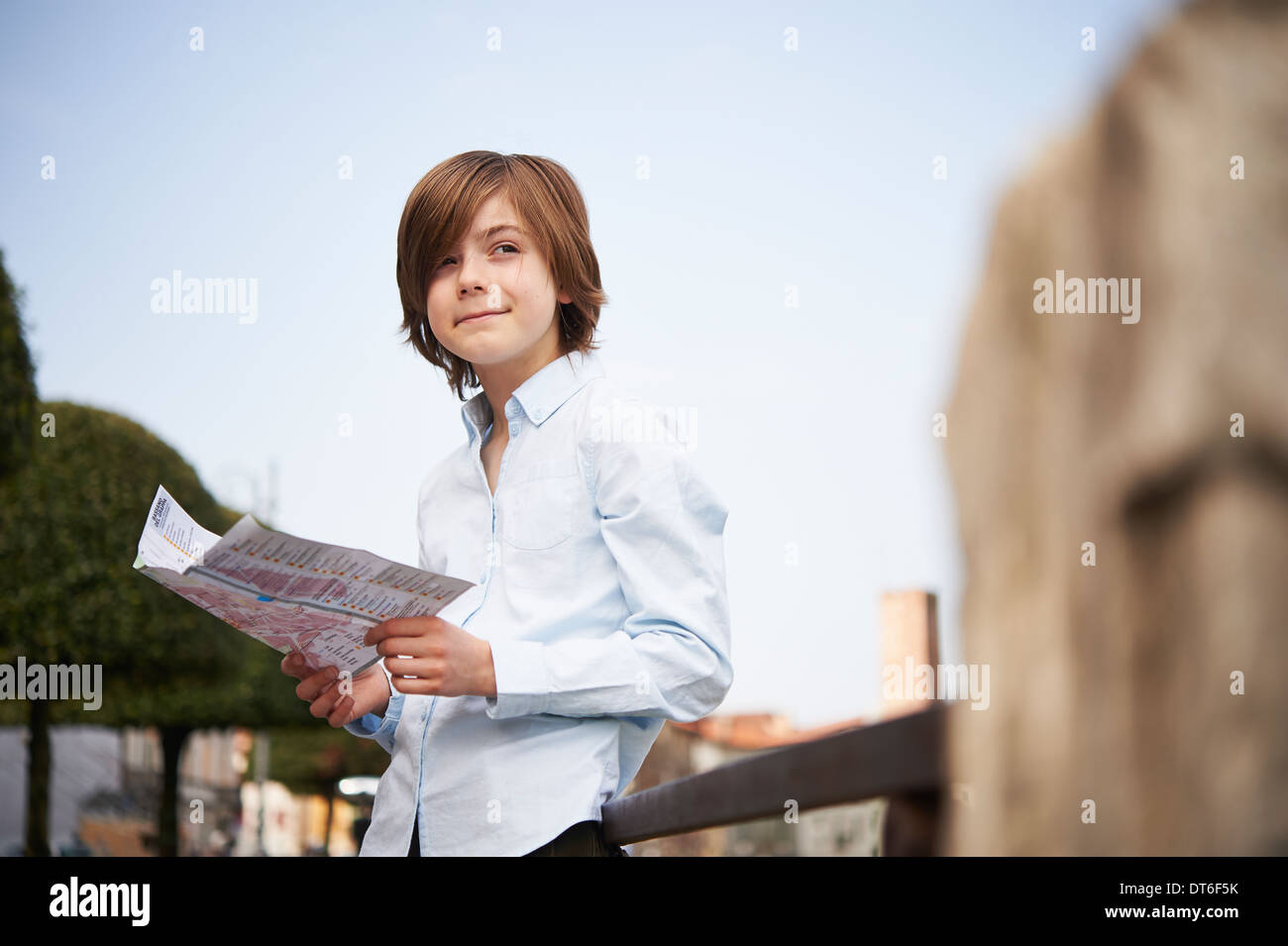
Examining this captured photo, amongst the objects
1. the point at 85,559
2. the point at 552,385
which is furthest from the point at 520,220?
the point at 85,559

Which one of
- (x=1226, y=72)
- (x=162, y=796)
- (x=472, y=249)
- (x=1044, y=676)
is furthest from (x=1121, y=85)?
(x=162, y=796)

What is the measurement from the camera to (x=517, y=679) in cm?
163

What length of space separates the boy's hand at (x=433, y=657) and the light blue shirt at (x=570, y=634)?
31 mm

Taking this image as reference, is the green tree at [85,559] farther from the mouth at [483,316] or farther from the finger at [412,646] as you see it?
the finger at [412,646]

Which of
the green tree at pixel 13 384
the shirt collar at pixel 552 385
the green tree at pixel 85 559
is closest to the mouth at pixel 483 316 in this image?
the shirt collar at pixel 552 385

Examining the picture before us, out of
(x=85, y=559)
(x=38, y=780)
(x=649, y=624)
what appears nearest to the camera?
(x=649, y=624)

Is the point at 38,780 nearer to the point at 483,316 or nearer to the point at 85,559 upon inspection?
the point at 85,559

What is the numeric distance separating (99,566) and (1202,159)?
11.4m

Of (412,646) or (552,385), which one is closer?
(412,646)

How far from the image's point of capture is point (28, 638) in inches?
406

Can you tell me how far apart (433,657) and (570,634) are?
24 centimetres

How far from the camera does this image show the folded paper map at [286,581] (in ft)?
4.91

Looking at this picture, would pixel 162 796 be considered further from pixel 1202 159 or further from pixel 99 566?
pixel 1202 159

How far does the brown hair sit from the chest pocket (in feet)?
1.12
